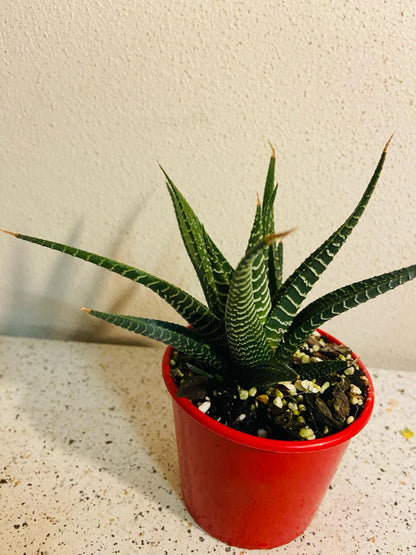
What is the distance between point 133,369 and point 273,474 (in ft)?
1.54

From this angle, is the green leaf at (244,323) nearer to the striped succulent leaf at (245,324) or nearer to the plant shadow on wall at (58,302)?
the striped succulent leaf at (245,324)

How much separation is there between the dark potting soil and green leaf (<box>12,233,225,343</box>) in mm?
68

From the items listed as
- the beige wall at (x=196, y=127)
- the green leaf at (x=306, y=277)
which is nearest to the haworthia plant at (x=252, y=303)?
the green leaf at (x=306, y=277)

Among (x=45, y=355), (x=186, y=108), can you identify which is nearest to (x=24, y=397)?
(x=45, y=355)

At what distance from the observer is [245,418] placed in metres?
0.54

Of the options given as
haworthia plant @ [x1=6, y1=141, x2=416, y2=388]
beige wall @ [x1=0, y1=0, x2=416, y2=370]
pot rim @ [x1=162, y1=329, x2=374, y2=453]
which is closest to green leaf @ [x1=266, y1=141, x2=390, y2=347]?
haworthia plant @ [x1=6, y1=141, x2=416, y2=388]

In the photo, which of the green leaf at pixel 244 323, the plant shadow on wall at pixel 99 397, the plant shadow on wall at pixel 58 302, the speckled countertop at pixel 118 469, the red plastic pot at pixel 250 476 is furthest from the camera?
the plant shadow on wall at pixel 58 302

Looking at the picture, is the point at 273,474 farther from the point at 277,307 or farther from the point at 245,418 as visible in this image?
the point at 277,307

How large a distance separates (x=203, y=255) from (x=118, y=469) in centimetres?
41

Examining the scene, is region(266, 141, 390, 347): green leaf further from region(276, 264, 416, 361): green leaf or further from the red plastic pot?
the red plastic pot

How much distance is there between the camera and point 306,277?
53 centimetres

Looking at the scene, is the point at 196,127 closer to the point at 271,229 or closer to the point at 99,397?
the point at 271,229

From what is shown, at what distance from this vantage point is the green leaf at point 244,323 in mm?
409

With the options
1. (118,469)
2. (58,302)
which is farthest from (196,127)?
(118,469)
